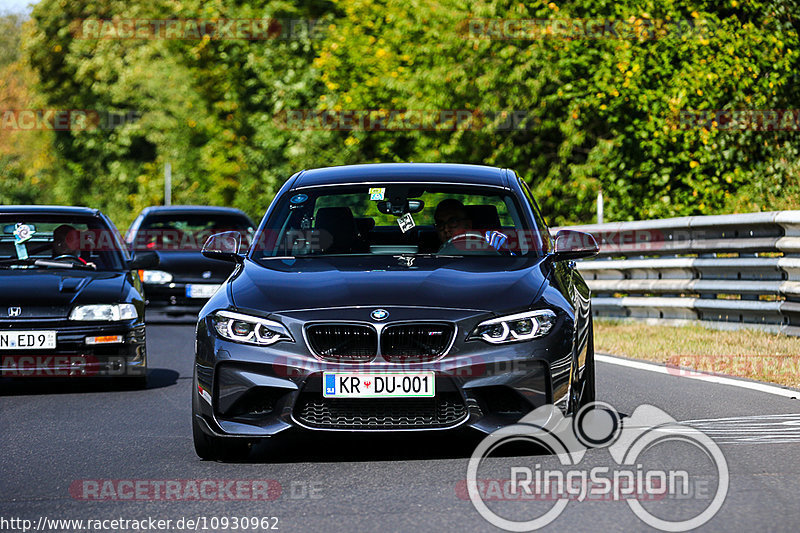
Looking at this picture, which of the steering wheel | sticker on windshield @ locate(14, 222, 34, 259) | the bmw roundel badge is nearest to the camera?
the bmw roundel badge

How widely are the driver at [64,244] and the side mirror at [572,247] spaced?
5.03m

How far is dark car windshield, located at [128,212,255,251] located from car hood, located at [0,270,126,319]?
8921 mm

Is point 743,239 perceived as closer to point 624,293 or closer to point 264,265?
point 624,293

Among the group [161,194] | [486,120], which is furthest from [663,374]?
[161,194]

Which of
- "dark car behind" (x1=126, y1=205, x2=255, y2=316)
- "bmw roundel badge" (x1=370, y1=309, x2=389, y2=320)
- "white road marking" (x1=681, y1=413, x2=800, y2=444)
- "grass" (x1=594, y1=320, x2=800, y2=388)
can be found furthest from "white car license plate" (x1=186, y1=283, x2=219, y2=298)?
"bmw roundel badge" (x1=370, y1=309, x2=389, y2=320)

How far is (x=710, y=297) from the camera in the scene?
49.2 ft

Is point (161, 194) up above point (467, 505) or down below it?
below

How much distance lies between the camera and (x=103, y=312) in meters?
10.8

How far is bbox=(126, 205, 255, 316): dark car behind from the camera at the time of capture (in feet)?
63.6

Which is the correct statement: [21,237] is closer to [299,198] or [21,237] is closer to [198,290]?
[299,198]

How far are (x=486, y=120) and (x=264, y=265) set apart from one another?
20288 mm

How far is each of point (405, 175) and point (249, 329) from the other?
1939mm

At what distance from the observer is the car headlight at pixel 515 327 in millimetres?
6762

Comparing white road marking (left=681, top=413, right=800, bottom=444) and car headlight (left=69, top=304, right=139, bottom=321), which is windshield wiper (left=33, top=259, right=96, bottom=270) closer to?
car headlight (left=69, top=304, right=139, bottom=321)
